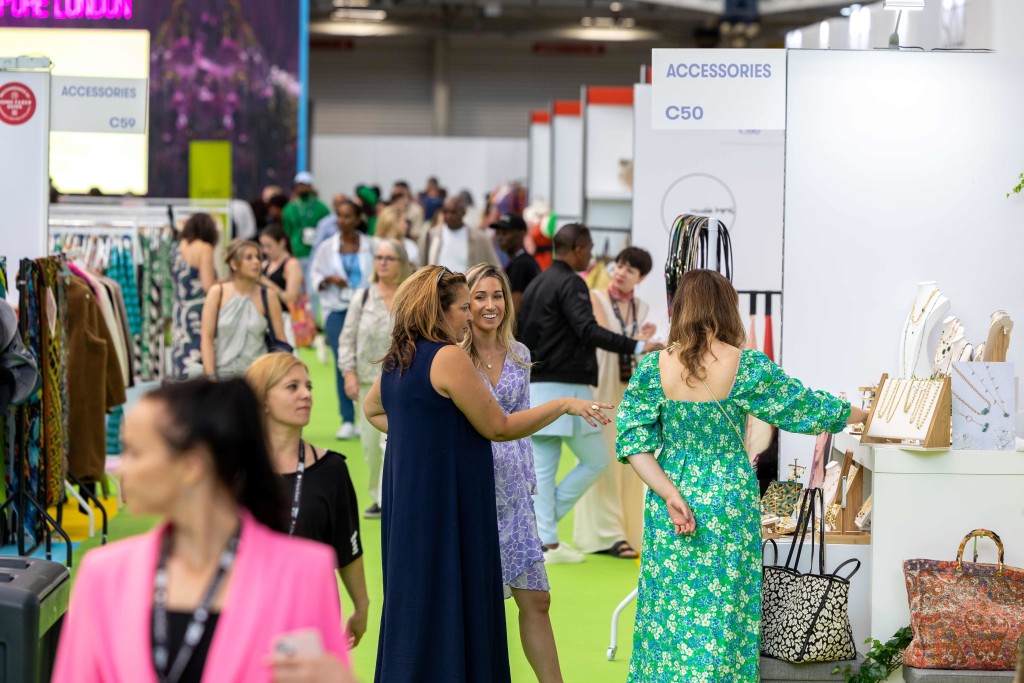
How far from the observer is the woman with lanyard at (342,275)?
368 inches

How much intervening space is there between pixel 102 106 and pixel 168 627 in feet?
23.9

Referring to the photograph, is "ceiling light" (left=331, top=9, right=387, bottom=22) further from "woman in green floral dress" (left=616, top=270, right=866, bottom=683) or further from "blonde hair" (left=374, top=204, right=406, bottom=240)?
"woman in green floral dress" (left=616, top=270, right=866, bottom=683)

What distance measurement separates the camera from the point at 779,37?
30.5 m

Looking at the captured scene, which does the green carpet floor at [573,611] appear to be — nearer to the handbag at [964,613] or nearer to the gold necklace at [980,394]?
the handbag at [964,613]

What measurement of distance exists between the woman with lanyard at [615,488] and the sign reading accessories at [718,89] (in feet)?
4.90

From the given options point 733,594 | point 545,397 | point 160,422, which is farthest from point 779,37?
point 160,422

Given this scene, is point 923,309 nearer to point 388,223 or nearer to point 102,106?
point 388,223

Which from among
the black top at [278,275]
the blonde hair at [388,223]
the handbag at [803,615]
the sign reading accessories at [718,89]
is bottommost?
the handbag at [803,615]

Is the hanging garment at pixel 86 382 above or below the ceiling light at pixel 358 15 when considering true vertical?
below

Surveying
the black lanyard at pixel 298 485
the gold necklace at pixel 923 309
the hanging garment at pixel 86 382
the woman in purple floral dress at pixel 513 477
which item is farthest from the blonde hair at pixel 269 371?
the hanging garment at pixel 86 382

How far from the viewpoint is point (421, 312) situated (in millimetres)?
3660

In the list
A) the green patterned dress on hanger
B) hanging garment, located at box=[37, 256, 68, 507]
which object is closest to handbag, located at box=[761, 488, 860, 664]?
the green patterned dress on hanger

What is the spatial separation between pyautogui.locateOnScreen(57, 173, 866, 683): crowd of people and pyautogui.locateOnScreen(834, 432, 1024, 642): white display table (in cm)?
55

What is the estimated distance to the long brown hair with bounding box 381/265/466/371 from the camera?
366cm
